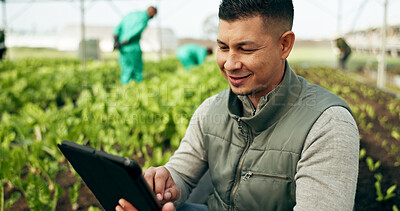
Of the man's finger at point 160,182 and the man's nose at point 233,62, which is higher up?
the man's nose at point 233,62

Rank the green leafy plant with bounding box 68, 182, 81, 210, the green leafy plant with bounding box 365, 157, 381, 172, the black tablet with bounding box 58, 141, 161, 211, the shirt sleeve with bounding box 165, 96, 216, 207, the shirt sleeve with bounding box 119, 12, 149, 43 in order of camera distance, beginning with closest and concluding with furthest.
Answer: the black tablet with bounding box 58, 141, 161, 211 → the shirt sleeve with bounding box 165, 96, 216, 207 → the green leafy plant with bounding box 68, 182, 81, 210 → the green leafy plant with bounding box 365, 157, 381, 172 → the shirt sleeve with bounding box 119, 12, 149, 43

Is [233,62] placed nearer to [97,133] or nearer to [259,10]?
[259,10]

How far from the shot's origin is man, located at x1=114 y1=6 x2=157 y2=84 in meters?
5.89

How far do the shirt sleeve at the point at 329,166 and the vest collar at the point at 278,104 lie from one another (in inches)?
5.8

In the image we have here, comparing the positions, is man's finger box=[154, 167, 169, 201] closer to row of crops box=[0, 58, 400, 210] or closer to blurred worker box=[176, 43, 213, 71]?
row of crops box=[0, 58, 400, 210]

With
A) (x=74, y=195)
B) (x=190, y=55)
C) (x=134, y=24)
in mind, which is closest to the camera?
(x=74, y=195)

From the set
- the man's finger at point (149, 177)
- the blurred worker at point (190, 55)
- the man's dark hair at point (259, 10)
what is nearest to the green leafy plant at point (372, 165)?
the man's dark hair at point (259, 10)

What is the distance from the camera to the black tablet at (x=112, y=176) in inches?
35.3

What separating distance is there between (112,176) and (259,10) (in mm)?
675

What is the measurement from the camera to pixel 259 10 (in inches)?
43.2

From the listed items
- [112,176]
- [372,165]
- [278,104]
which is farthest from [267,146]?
[372,165]

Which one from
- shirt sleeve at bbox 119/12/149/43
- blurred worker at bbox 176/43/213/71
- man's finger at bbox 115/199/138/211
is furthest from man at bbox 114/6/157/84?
man's finger at bbox 115/199/138/211

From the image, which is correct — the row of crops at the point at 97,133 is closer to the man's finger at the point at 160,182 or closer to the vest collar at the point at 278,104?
the man's finger at the point at 160,182

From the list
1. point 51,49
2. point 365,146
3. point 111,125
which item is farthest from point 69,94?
point 51,49
